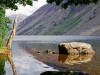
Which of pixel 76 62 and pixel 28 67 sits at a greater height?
pixel 28 67

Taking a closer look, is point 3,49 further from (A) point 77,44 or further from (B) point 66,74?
(B) point 66,74

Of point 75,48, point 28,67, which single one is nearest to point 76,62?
point 28,67

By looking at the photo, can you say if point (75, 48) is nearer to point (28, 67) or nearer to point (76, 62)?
point (76, 62)

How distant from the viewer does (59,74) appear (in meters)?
16.7

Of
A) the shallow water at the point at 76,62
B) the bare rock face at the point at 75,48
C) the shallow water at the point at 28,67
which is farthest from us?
the bare rock face at the point at 75,48

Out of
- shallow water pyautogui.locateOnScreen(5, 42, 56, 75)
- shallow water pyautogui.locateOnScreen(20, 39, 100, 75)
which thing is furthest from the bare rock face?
shallow water pyautogui.locateOnScreen(5, 42, 56, 75)

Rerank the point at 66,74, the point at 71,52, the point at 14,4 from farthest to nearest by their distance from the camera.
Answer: the point at 71,52
the point at 14,4
the point at 66,74

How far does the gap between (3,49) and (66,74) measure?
31226 millimetres

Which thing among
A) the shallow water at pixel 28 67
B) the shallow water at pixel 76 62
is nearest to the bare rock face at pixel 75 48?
the shallow water at pixel 76 62

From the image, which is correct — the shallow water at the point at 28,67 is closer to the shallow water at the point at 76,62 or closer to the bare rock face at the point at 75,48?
the shallow water at the point at 76,62

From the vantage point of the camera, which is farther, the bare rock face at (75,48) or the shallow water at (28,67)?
the bare rock face at (75,48)

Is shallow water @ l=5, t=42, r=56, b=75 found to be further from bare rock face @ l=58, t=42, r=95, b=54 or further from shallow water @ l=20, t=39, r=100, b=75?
bare rock face @ l=58, t=42, r=95, b=54

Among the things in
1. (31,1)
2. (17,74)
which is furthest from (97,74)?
(31,1)

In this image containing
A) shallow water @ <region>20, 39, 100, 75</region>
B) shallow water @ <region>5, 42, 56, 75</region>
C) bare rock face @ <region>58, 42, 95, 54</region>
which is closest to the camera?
shallow water @ <region>5, 42, 56, 75</region>
